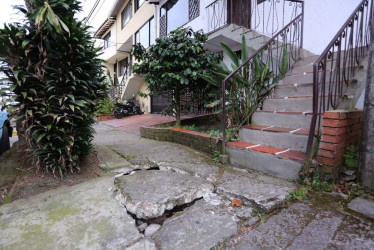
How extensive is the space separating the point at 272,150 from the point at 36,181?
3013 mm

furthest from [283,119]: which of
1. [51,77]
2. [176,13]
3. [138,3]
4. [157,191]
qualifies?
[138,3]

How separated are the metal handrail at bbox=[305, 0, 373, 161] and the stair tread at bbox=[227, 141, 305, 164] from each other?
0.15m

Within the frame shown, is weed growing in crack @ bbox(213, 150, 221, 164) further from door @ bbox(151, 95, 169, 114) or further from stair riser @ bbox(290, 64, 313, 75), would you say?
door @ bbox(151, 95, 169, 114)

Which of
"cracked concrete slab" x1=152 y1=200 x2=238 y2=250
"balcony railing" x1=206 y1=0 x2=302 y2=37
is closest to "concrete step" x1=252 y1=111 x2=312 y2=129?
"cracked concrete slab" x1=152 y1=200 x2=238 y2=250

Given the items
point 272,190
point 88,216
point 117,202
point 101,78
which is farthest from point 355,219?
point 101,78

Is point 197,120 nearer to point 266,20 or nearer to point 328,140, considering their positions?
point 266,20

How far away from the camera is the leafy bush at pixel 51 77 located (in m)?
2.51

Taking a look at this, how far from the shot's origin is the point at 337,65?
2.54 meters

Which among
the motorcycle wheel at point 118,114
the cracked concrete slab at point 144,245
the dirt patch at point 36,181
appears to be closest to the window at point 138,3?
the motorcycle wheel at point 118,114

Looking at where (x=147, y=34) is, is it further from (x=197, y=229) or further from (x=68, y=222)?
(x=197, y=229)

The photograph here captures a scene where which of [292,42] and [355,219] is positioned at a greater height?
[292,42]

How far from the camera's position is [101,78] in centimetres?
318

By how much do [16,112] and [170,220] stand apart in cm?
232

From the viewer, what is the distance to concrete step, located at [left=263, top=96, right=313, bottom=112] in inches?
126
